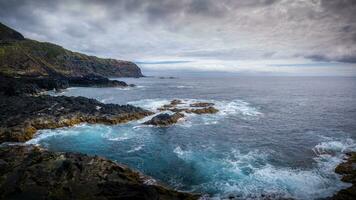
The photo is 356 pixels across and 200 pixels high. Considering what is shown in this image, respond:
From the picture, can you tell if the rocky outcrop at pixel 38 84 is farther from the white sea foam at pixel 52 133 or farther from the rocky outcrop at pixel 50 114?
the white sea foam at pixel 52 133

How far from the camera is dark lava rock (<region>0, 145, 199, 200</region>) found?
57.0ft

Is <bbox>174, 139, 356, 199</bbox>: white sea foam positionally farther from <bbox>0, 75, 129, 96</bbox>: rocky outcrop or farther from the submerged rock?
<bbox>0, 75, 129, 96</bbox>: rocky outcrop

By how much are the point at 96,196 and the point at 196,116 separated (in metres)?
35.3

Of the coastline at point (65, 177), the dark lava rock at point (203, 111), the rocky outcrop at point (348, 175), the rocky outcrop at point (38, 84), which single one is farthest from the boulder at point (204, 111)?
the rocky outcrop at point (38, 84)

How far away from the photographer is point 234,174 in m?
24.0

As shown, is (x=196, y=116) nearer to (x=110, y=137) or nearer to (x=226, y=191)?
(x=110, y=137)

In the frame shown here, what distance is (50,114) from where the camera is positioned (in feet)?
138

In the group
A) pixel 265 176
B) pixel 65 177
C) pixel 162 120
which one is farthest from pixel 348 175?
pixel 162 120

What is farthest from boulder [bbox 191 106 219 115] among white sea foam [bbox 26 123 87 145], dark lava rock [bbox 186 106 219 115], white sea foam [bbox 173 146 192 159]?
white sea foam [bbox 26 123 87 145]

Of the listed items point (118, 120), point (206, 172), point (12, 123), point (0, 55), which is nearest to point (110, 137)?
point (118, 120)

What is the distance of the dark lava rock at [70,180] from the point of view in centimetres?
1736

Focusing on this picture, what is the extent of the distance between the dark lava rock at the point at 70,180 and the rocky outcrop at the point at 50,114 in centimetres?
1240

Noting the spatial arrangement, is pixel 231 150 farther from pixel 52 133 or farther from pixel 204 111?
pixel 52 133

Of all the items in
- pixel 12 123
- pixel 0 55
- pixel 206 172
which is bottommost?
pixel 206 172
